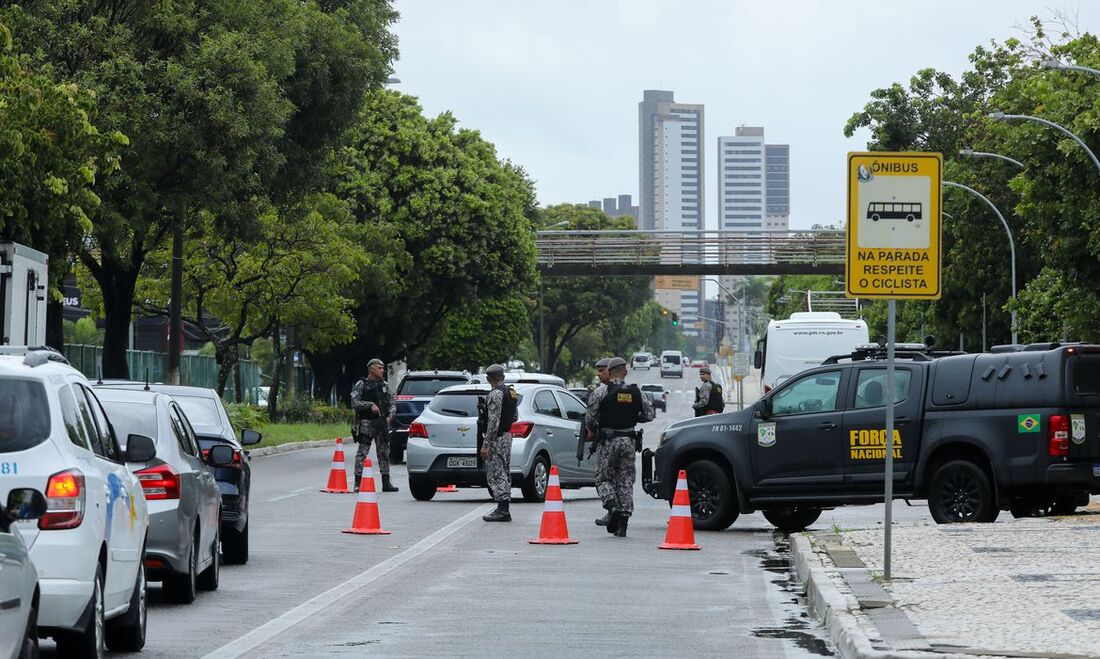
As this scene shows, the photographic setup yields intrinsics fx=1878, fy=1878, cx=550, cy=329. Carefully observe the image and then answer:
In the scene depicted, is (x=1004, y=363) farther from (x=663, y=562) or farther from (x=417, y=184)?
(x=417, y=184)

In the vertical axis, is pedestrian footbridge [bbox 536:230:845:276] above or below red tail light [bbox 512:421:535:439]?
above

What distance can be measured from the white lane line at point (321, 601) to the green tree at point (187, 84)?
12435 millimetres

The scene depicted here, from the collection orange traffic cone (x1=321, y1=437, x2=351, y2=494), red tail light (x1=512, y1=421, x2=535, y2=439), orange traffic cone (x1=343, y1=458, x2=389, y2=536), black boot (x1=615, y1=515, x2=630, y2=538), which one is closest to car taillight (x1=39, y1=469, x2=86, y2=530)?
orange traffic cone (x1=343, y1=458, x2=389, y2=536)

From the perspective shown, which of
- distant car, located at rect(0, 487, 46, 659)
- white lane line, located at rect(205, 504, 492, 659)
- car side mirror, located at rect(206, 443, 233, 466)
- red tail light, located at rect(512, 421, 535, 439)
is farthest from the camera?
red tail light, located at rect(512, 421, 535, 439)

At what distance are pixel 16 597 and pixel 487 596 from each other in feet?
24.2

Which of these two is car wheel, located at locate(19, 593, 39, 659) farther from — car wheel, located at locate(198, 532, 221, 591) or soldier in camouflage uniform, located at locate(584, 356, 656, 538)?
soldier in camouflage uniform, located at locate(584, 356, 656, 538)

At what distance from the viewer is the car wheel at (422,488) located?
2597cm

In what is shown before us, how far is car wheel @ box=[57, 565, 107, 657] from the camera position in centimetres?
903

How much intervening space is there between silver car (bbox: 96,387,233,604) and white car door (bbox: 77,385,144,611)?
195 cm

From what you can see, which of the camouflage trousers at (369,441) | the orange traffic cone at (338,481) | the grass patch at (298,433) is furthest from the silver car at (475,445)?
the grass patch at (298,433)

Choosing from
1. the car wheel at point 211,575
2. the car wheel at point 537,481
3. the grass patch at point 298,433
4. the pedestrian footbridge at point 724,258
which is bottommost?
the car wheel at point 211,575

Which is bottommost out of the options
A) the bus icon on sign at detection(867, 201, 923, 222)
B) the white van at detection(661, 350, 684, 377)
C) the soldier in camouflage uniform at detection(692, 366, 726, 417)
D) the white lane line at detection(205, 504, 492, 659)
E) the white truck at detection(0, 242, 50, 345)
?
the white lane line at detection(205, 504, 492, 659)

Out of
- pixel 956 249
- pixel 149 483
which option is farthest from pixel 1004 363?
pixel 956 249

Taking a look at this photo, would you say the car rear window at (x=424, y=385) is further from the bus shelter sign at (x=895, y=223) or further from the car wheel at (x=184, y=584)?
the car wheel at (x=184, y=584)
